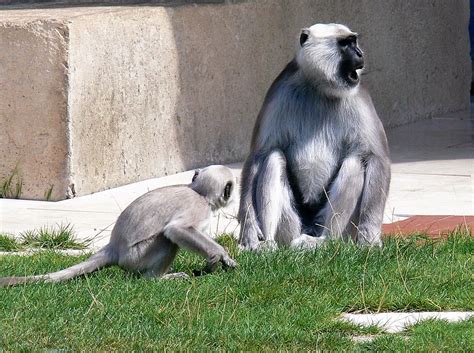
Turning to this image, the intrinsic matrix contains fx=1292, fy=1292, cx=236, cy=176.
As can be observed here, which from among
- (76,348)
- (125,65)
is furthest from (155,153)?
(76,348)

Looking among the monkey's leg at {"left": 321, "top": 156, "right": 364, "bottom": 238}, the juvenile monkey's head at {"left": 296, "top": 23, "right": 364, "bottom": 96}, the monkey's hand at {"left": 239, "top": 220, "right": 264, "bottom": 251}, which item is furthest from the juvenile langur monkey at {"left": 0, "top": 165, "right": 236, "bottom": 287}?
the juvenile monkey's head at {"left": 296, "top": 23, "right": 364, "bottom": 96}

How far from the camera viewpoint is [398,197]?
402 inches

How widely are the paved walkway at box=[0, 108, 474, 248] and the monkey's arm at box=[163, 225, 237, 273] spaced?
1731 millimetres

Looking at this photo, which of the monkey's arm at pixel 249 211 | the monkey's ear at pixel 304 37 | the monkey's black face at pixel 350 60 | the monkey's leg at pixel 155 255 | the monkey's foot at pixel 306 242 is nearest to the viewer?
the monkey's leg at pixel 155 255

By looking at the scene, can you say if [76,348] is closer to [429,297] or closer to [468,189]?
[429,297]

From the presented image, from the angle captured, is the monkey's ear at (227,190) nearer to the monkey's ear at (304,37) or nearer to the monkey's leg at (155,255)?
the monkey's leg at (155,255)

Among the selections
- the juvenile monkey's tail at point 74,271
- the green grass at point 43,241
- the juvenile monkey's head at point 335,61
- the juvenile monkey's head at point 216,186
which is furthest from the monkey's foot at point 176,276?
the juvenile monkey's head at point 335,61

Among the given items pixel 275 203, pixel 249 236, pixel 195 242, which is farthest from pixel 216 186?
pixel 275 203

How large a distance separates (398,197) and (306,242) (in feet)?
8.98

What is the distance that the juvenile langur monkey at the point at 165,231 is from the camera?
6637 millimetres

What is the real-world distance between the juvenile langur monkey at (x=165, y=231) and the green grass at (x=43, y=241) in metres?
1.35

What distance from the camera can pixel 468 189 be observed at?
1048 cm

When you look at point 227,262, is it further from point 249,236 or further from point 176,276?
point 249,236

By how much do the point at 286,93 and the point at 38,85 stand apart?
281 centimetres
